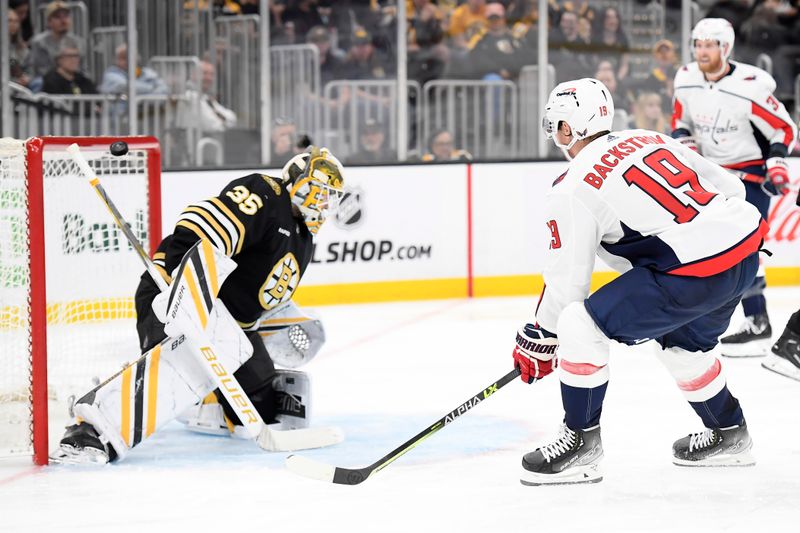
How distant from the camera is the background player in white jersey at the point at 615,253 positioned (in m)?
2.60

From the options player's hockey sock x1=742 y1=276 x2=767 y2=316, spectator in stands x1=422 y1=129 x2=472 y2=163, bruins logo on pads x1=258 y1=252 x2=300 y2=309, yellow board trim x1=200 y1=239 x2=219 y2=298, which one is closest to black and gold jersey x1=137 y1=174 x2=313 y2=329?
bruins logo on pads x1=258 y1=252 x2=300 y2=309

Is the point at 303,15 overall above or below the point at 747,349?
above

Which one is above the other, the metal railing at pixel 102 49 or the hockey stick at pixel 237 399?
the metal railing at pixel 102 49

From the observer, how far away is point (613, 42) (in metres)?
7.61

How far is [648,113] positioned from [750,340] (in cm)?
300

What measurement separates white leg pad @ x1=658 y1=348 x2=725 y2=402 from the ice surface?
19cm

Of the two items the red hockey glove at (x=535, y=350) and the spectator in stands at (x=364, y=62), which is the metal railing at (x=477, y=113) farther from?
the red hockey glove at (x=535, y=350)

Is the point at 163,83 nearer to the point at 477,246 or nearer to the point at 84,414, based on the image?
the point at 477,246

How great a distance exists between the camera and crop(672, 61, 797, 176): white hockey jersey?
183 inches

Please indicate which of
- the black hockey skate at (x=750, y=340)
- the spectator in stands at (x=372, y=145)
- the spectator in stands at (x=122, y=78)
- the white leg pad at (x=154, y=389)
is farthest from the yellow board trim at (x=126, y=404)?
the spectator in stands at (x=372, y=145)

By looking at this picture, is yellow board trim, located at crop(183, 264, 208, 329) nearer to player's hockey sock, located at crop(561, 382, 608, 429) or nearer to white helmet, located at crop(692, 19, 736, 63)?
player's hockey sock, located at crop(561, 382, 608, 429)

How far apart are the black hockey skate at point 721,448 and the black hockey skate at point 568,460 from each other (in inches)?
11.1

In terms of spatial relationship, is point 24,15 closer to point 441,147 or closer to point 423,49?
point 423,49

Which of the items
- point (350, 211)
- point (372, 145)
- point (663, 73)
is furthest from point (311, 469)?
point (663, 73)
